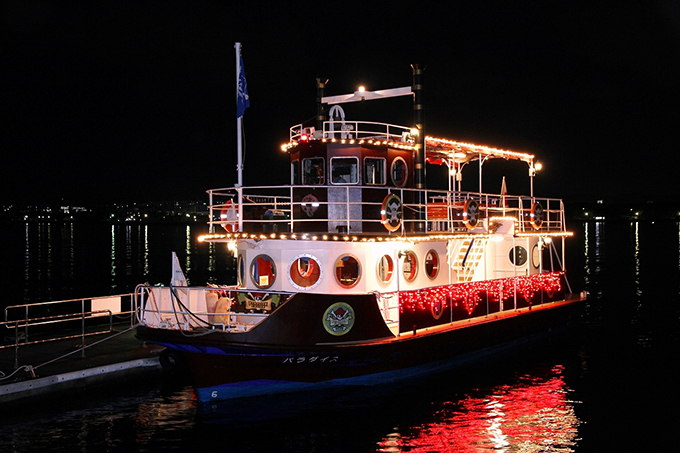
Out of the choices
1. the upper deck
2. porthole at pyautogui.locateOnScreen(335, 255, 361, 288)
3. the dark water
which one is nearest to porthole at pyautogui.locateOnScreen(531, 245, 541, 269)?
the dark water

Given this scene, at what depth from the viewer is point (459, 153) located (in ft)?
64.1

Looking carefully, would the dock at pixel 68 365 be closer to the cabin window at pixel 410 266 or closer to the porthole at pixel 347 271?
the porthole at pixel 347 271

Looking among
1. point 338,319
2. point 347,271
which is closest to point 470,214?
point 347,271

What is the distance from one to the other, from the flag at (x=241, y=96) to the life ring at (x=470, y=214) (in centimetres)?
633

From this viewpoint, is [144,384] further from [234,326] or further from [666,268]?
[666,268]

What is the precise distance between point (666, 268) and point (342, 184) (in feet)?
150

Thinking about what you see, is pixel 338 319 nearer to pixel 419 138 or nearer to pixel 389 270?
pixel 389 270

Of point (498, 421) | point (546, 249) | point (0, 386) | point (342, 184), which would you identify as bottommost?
point (498, 421)

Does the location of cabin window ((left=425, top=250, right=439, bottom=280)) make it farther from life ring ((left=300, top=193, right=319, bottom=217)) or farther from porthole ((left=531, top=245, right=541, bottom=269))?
porthole ((left=531, top=245, right=541, bottom=269))

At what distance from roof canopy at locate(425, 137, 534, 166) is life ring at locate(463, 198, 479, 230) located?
7.03 ft

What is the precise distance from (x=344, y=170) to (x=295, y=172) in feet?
5.19

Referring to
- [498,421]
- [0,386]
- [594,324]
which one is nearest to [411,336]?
[498,421]

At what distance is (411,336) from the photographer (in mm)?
14922

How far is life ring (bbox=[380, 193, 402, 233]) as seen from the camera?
46.7 ft
